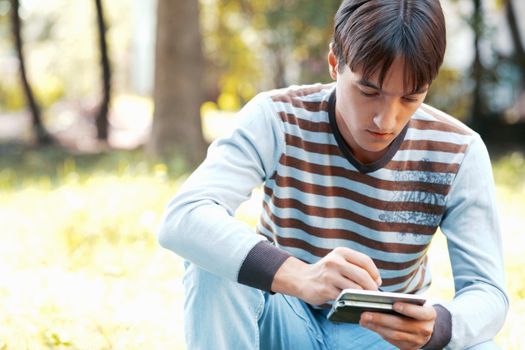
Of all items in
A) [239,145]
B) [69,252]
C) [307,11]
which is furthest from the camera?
[307,11]

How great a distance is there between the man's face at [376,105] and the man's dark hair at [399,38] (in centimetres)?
2

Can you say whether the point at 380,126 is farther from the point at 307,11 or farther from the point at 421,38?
the point at 307,11

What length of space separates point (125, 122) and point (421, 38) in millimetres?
12800

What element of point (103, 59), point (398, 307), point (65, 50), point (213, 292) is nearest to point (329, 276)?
point (398, 307)

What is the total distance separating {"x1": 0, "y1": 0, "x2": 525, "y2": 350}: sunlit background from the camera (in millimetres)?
3750

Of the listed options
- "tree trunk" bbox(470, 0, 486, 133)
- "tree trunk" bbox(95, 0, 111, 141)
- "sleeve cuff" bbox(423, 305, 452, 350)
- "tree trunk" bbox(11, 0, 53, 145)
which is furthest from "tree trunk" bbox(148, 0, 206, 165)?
"sleeve cuff" bbox(423, 305, 452, 350)

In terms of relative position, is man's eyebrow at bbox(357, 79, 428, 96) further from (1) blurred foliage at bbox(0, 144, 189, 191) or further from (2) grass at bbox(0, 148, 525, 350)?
(1) blurred foliage at bbox(0, 144, 189, 191)

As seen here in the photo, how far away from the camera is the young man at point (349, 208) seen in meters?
2.12

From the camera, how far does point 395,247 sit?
2535 millimetres

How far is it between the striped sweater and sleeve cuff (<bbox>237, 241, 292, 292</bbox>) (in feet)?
0.80

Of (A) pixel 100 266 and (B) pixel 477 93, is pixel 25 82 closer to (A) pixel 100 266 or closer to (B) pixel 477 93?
(B) pixel 477 93

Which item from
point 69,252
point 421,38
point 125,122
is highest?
point 421,38

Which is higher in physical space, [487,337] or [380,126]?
[380,126]

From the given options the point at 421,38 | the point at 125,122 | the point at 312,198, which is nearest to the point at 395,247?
the point at 312,198
